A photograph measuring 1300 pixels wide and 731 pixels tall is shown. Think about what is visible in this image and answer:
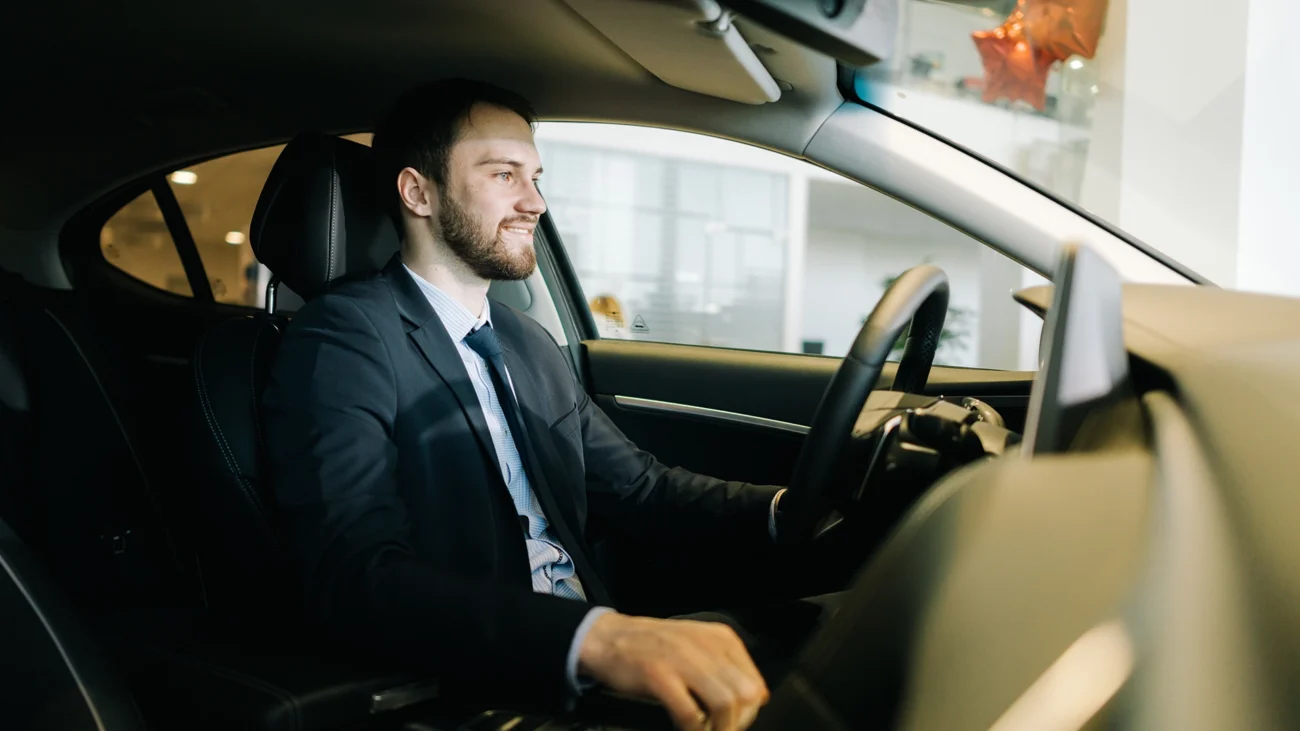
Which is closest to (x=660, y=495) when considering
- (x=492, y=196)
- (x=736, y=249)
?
(x=492, y=196)

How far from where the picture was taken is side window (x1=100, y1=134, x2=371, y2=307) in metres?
2.86

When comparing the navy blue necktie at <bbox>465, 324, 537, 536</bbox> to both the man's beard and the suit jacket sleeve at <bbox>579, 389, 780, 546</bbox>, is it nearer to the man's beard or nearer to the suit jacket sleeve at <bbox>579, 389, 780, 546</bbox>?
the man's beard

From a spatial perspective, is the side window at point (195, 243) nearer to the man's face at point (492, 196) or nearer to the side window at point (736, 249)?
the side window at point (736, 249)

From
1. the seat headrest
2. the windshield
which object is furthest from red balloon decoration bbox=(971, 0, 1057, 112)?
the seat headrest

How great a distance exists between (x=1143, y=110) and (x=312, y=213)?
5.76 ft

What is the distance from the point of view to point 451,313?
172 centimetres

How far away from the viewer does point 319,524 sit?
125 centimetres

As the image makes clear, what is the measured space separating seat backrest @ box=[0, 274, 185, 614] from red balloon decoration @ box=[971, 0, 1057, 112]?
1597mm

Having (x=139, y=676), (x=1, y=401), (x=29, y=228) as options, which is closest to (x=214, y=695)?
(x=139, y=676)

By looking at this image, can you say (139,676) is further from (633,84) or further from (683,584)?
(633,84)

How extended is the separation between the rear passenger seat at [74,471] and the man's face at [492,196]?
0.59 metres

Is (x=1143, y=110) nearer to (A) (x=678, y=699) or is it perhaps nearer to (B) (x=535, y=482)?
(B) (x=535, y=482)

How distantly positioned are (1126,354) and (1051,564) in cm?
26

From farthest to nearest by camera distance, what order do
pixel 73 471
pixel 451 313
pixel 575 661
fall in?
pixel 451 313
pixel 73 471
pixel 575 661
